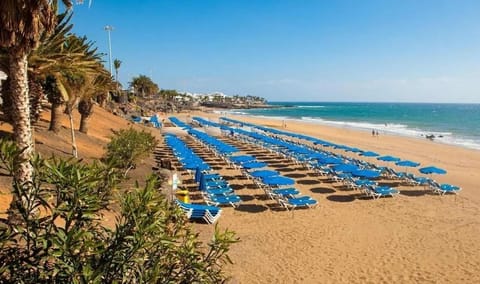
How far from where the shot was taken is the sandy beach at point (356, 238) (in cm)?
734

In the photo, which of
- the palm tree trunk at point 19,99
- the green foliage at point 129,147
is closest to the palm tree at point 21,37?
the palm tree trunk at point 19,99

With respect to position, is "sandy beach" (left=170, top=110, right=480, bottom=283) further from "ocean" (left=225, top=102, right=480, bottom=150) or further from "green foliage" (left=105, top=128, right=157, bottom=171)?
"ocean" (left=225, top=102, right=480, bottom=150)

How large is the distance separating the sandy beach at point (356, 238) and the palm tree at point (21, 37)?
4477mm

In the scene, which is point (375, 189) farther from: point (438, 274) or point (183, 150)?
point (183, 150)

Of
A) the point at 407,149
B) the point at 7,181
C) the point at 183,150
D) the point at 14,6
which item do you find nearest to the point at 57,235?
the point at 14,6

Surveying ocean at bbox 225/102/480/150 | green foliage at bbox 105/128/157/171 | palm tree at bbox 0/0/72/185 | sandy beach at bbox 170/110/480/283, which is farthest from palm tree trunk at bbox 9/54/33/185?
ocean at bbox 225/102/480/150

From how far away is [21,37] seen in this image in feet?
18.5

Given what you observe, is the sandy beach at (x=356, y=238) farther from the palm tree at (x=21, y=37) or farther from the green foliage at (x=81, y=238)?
the palm tree at (x=21, y=37)

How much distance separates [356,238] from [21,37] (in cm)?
848

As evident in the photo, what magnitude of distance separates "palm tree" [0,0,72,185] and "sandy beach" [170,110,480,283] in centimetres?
448

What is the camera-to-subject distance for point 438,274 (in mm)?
7383

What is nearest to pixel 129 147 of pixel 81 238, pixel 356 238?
pixel 356 238

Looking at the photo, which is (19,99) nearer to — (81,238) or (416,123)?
(81,238)

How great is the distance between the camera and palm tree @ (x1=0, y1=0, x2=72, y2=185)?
539 cm
